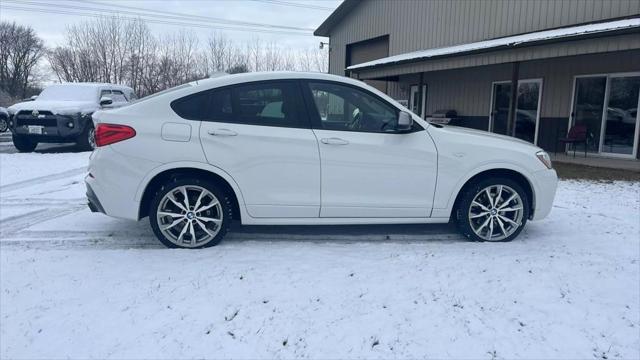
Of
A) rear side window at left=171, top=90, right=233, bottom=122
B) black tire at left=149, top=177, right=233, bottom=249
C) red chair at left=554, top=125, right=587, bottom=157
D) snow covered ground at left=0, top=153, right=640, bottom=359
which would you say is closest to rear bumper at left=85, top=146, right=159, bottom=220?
black tire at left=149, top=177, right=233, bottom=249

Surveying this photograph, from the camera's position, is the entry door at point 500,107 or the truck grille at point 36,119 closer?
the truck grille at point 36,119

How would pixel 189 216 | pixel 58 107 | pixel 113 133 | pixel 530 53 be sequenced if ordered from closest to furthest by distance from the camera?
pixel 113 133, pixel 189 216, pixel 530 53, pixel 58 107

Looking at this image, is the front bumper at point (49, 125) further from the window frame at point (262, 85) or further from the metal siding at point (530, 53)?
the metal siding at point (530, 53)

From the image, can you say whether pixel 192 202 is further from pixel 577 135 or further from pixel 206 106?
pixel 577 135

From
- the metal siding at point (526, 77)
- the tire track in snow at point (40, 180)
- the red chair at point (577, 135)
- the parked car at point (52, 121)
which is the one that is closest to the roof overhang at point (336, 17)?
the metal siding at point (526, 77)

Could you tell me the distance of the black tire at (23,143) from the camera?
11766 mm

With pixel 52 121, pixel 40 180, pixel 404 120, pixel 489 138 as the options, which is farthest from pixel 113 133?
pixel 52 121

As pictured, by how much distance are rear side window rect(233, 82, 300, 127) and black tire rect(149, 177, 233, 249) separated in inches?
27.5

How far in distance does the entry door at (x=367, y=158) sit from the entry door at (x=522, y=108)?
1043 centimetres

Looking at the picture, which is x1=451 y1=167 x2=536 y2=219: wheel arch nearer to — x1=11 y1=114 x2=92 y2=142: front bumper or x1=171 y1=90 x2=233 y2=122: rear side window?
x1=171 y1=90 x2=233 y2=122: rear side window

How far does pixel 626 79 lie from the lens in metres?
11.6

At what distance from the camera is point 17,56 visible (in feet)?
186

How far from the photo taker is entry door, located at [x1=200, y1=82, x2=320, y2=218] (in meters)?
4.25

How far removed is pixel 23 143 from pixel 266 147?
35.1 feet
